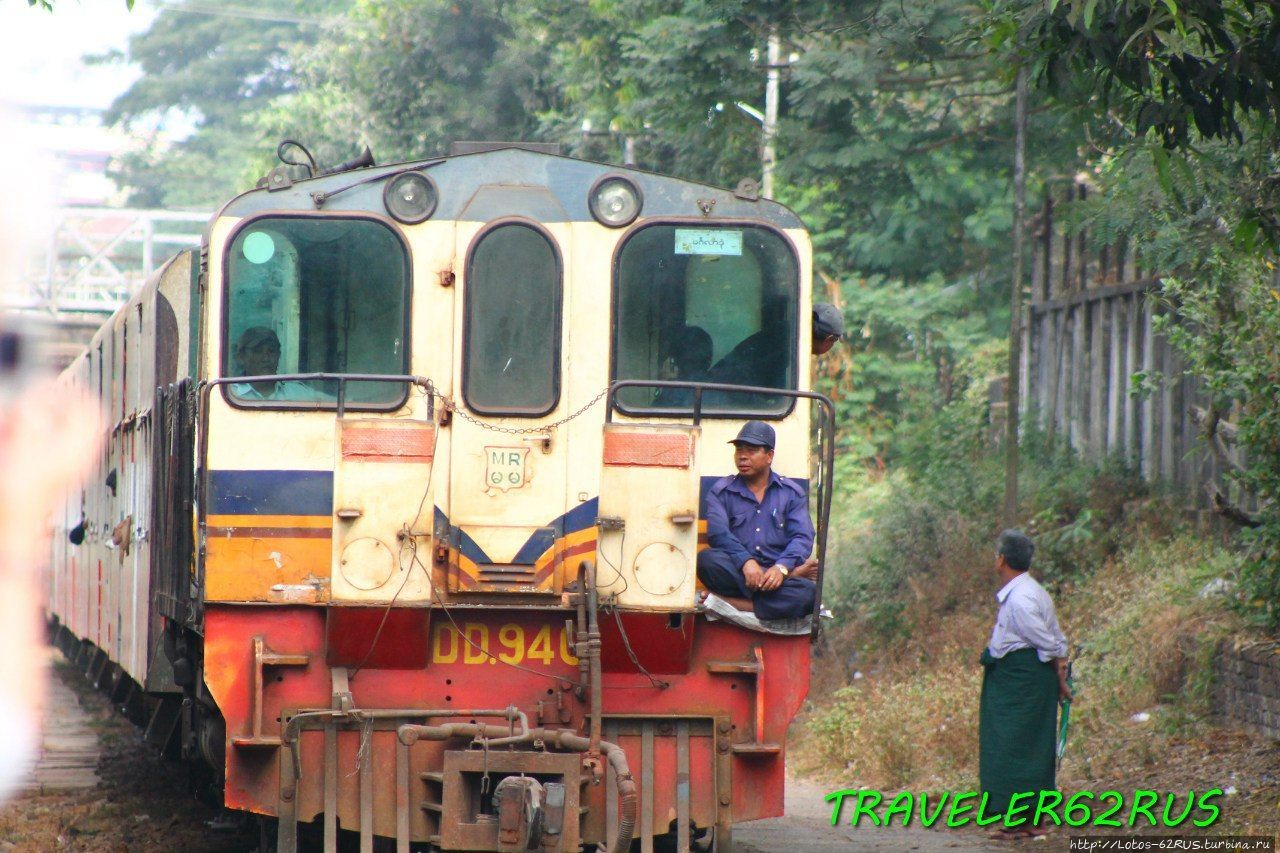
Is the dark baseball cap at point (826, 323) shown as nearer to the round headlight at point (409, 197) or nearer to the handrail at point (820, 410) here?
the handrail at point (820, 410)

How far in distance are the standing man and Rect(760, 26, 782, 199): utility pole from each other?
6113 millimetres

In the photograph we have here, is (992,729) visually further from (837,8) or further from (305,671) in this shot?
(837,8)

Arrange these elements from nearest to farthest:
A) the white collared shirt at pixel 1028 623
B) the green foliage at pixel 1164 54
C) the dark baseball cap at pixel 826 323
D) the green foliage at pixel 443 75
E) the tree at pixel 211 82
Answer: the green foliage at pixel 1164 54 < the dark baseball cap at pixel 826 323 < the white collared shirt at pixel 1028 623 < the green foliage at pixel 443 75 < the tree at pixel 211 82

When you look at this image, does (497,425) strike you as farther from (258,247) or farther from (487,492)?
(258,247)

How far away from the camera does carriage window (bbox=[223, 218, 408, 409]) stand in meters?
7.12

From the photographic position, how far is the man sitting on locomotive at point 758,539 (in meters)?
7.11

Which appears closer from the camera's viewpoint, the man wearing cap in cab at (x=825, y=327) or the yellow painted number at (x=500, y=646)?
the yellow painted number at (x=500, y=646)

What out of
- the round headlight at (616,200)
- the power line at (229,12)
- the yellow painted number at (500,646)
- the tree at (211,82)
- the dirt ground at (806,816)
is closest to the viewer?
the yellow painted number at (500,646)

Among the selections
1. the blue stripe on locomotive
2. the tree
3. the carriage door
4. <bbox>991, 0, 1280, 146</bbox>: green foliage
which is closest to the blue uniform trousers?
the carriage door

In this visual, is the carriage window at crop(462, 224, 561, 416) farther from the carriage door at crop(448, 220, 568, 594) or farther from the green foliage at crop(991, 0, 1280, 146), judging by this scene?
the green foliage at crop(991, 0, 1280, 146)

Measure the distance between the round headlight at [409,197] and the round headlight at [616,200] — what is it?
2.35ft

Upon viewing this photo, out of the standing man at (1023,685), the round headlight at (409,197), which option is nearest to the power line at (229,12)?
the standing man at (1023,685)

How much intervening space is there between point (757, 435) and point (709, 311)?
641 millimetres

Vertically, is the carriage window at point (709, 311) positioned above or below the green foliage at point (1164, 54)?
below
